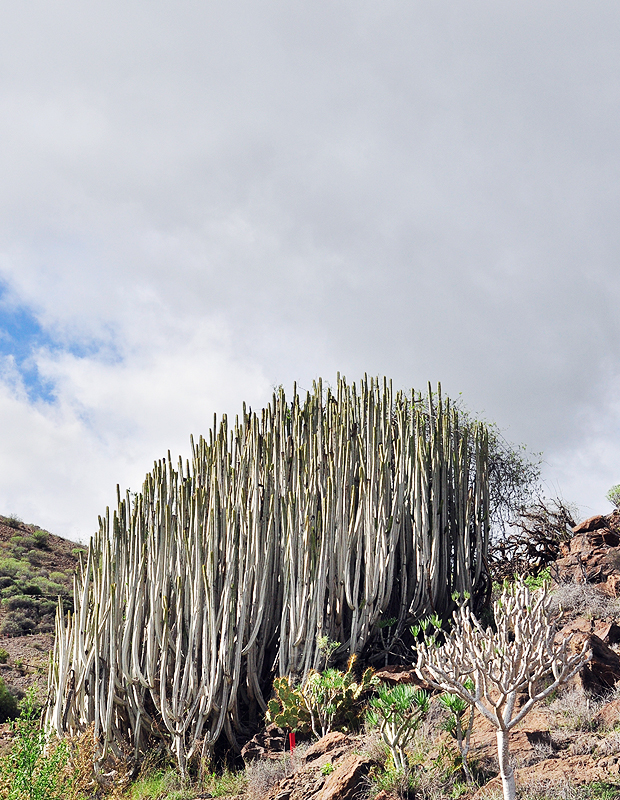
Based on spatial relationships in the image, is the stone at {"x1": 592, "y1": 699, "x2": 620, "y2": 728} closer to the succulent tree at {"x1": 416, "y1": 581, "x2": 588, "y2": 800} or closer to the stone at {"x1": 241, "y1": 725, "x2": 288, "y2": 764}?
the succulent tree at {"x1": 416, "y1": 581, "x2": 588, "y2": 800}

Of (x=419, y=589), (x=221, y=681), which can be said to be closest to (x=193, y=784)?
(x=221, y=681)

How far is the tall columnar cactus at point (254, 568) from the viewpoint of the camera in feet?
22.5

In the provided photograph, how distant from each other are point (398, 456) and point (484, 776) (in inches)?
150

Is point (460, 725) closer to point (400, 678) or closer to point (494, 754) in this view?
point (494, 754)

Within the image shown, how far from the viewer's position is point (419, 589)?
24.6 feet

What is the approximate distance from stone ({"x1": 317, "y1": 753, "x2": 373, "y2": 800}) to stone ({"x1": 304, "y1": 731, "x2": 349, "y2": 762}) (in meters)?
0.72

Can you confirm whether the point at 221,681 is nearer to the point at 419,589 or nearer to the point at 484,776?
the point at 419,589

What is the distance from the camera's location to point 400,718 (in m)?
4.86

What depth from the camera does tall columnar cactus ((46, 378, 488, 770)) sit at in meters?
6.87

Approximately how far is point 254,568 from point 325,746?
204 cm

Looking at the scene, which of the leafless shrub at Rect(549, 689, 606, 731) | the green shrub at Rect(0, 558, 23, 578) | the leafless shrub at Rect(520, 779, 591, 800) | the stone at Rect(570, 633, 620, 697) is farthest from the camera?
the green shrub at Rect(0, 558, 23, 578)

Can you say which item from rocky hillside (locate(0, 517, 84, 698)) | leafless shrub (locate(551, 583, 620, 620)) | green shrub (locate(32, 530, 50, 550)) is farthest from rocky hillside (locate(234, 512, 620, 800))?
green shrub (locate(32, 530, 50, 550))

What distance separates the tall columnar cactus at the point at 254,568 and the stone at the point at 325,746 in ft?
3.41

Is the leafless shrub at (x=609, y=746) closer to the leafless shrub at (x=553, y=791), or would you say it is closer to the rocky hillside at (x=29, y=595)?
the leafless shrub at (x=553, y=791)
